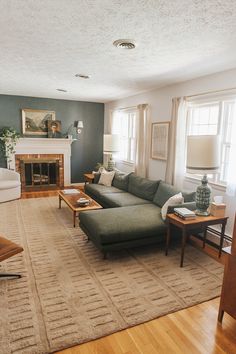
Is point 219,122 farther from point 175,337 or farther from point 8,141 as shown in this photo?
point 8,141

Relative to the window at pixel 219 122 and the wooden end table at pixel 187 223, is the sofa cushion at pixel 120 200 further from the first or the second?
the window at pixel 219 122

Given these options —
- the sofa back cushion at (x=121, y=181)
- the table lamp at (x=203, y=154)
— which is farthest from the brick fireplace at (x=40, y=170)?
the table lamp at (x=203, y=154)

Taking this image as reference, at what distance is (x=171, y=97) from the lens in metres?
4.34

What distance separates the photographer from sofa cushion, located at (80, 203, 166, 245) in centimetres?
290

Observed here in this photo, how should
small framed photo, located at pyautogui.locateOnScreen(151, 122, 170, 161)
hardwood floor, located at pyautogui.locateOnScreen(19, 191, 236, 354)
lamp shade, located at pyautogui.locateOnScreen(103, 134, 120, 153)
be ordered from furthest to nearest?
lamp shade, located at pyautogui.locateOnScreen(103, 134, 120, 153) → small framed photo, located at pyautogui.locateOnScreen(151, 122, 170, 161) → hardwood floor, located at pyautogui.locateOnScreen(19, 191, 236, 354)

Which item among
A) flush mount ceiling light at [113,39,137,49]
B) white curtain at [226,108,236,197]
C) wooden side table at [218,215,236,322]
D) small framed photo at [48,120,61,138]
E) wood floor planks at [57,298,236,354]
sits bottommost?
wood floor planks at [57,298,236,354]

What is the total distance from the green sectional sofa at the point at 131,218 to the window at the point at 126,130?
1.52 m

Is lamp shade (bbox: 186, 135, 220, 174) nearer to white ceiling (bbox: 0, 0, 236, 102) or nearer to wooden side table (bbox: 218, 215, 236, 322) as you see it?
white ceiling (bbox: 0, 0, 236, 102)

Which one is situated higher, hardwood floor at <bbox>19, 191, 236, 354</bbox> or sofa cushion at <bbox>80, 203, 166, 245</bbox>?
sofa cushion at <bbox>80, 203, 166, 245</bbox>

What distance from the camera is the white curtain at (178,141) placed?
157 inches

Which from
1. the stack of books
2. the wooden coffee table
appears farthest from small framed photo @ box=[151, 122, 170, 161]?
the stack of books

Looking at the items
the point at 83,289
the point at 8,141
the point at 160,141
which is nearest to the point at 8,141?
the point at 8,141

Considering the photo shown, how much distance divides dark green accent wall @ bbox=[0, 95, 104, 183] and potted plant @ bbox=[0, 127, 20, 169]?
192mm

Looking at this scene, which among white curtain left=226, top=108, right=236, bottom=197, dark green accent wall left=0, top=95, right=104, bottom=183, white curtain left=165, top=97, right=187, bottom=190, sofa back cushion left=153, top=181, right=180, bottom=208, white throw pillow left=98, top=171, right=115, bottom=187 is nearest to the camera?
white curtain left=226, top=108, right=236, bottom=197
